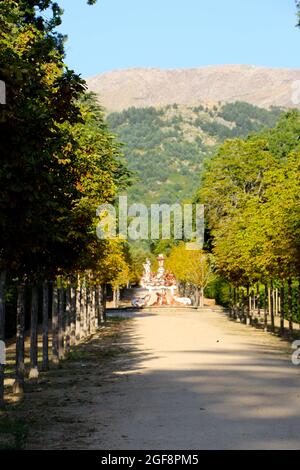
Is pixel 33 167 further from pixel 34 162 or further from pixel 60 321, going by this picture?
pixel 60 321

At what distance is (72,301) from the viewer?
95.2 ft

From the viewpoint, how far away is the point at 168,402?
14750mm

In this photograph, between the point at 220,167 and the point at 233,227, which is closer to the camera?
the point at 233,227

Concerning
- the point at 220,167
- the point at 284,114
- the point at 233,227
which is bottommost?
the point at 233,227

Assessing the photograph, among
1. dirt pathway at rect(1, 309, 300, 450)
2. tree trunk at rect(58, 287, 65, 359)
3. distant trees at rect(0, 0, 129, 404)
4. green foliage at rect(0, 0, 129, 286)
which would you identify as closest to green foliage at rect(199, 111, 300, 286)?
dirt pathway at rect(1, 309, 300, 450)

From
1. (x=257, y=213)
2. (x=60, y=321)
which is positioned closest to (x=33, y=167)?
(x=60, y=321)

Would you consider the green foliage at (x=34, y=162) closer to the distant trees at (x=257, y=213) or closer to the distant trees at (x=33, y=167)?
the distant trees at (x=33, y=167)

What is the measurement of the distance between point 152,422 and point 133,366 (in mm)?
10240

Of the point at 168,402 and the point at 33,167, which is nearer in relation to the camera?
the point at 33,167

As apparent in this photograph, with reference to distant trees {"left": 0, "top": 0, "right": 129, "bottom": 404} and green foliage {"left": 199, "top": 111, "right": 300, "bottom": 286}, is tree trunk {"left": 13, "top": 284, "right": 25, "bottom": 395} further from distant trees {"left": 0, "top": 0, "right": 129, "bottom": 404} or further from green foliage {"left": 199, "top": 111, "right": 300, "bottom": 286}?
green foliage {"left": 199, "top": 111, "right": 300, "bottom": 286}

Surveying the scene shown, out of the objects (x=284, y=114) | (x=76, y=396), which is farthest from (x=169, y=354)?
(x=284, y=114)

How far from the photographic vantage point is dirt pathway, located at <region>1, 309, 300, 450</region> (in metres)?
11.0

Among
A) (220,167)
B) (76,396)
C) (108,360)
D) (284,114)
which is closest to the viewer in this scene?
(76,396)
